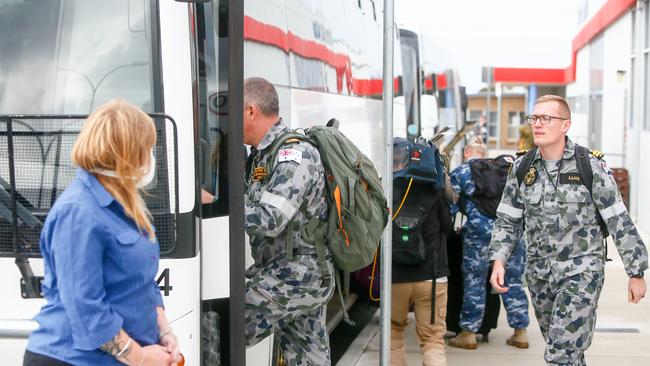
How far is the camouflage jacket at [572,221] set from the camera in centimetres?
473

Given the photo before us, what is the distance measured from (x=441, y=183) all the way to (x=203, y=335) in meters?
2.48

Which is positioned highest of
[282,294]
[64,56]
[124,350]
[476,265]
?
[64,56]

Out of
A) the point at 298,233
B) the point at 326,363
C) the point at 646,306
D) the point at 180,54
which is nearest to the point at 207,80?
the point at 180,54

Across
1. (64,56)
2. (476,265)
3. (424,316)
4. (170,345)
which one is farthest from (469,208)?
(170,345)

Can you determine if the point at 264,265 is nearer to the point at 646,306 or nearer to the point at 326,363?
the point at 326,363

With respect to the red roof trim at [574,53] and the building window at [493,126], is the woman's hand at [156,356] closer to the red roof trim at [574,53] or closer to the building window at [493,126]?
the red roof trim at [574,53]

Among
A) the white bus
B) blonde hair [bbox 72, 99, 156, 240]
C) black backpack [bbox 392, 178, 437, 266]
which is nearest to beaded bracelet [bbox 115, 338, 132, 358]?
blonde hair [bbox 72, 99, 156, 240]

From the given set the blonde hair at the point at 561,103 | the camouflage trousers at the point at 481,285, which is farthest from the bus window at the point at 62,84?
the camouflage trousers at the point at 481,285

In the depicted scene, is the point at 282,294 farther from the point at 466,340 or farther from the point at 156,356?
the point at 466,340

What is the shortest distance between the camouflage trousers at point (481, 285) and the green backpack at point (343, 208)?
264 centimetres

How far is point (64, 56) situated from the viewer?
3.68 m

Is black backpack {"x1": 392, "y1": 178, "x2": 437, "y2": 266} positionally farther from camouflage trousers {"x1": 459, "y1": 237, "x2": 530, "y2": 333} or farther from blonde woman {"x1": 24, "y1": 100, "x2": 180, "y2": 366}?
blonde woman {"x1": 24, "y1": 100, "x2": 180, "y2": 366}

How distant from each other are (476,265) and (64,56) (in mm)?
3984

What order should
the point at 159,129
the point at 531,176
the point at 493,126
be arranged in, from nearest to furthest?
the point at 159,129 → the point at 531,176 → the point at 493,126
